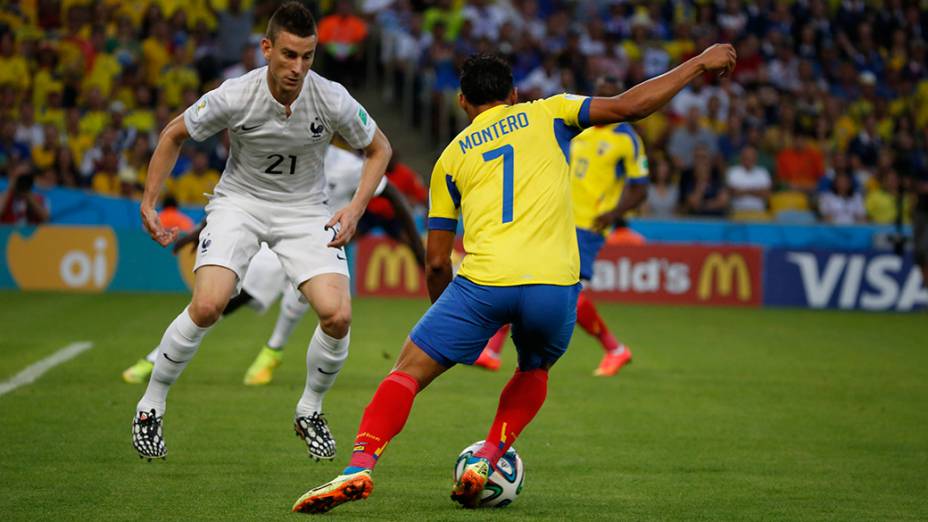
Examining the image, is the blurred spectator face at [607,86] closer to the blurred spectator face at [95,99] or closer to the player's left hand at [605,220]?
the player's left hand at [605,220]

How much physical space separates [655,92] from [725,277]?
14253mm

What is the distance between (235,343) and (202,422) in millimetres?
4926

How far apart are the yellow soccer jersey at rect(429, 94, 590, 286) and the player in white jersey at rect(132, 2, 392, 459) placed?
36.1 inches

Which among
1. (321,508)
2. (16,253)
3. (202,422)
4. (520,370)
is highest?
(520,370)

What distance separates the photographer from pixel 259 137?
7.04 meters

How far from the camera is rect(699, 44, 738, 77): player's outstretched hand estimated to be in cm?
596

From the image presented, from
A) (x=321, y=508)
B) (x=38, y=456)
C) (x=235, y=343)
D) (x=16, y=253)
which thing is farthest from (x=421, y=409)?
(x=16, y=253)

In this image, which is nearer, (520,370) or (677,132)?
(520,370)

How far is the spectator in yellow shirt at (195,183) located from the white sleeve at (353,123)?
13.0m

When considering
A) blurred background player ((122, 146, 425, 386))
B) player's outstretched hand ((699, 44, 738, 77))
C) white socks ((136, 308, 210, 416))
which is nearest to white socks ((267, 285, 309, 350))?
blurred background player ((122, 146, 425, 386))

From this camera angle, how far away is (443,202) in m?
6.27

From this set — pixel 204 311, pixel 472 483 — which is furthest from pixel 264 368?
pixel 472 483

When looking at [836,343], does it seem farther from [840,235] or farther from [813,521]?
[813,521]

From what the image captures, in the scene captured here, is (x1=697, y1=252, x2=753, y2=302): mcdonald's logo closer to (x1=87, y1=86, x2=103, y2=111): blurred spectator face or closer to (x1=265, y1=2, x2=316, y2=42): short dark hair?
(x1=87, y1=86, x2=103, y2=111): blurred spectator face
